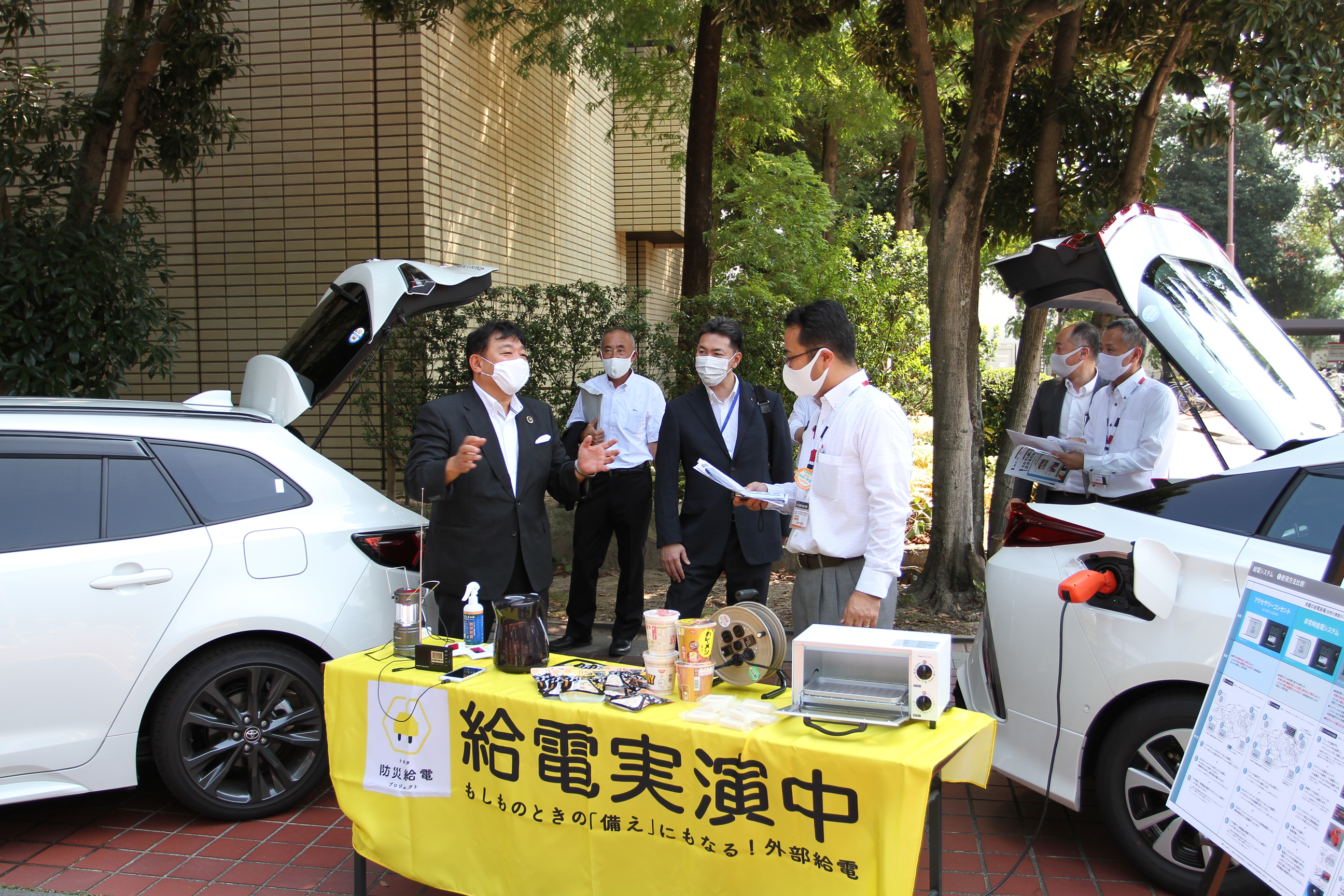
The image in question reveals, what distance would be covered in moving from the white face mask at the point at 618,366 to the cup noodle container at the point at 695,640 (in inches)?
130

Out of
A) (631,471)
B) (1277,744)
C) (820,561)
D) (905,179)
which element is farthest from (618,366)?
(905,179)

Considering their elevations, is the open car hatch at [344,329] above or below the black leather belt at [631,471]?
above

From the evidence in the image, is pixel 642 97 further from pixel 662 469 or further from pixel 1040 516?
pixel 1040 516

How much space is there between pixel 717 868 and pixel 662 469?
252cm

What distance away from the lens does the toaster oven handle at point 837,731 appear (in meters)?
2.60

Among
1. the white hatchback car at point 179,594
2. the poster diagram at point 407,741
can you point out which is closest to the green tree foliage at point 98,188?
the white hatchback car at point 179,594

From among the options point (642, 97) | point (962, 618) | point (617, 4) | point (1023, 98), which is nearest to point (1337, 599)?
point (962, 618)

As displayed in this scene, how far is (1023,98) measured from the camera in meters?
8.03

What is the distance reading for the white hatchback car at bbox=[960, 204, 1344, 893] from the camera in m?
3.20

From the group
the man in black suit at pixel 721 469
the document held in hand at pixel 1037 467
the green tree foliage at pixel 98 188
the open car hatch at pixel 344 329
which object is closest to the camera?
the open car hatch at pixel 344 329

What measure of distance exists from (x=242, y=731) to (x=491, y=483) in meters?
1.43

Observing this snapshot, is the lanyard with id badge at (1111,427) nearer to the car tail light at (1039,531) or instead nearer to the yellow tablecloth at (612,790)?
the car tail light at (1039,531)

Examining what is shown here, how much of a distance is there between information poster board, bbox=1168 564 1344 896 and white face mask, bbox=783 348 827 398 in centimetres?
162

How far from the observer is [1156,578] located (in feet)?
10.5
